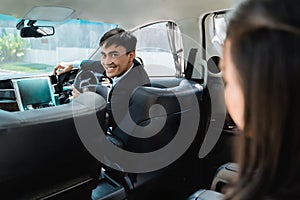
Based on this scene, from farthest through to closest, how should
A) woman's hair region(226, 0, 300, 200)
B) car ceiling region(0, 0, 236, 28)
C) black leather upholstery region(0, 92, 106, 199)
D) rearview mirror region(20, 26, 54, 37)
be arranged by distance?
rearview mirror region(20, 26, 54, 37) < car ceiling region(0, 0, 236, 28) < black leather upholstery region(0, 92, 106, 199) < woman's hair region(226, 0, 300, 200)

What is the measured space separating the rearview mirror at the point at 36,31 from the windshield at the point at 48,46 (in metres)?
0.04

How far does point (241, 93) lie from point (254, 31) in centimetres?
11

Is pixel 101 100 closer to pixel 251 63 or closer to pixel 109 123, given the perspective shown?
pixel 109 123

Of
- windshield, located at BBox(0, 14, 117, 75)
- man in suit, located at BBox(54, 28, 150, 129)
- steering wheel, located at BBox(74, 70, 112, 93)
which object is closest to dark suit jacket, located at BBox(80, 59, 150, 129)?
man in suit, located at BBox(54, 28, 150, 129)

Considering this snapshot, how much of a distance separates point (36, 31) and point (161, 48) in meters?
1.12

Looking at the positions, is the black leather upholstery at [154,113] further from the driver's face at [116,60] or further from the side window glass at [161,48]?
the side window glass at [161,48]

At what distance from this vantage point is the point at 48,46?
296cm

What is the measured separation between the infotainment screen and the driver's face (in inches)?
22.4

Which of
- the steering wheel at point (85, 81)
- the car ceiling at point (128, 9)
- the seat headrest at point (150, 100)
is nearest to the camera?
the seat headrest at point (150, 100)

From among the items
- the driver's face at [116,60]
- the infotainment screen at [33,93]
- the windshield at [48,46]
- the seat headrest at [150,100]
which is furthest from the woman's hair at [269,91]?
the windshield at [48,46]

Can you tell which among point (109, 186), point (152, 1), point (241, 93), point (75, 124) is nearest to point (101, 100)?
point (75, 124)

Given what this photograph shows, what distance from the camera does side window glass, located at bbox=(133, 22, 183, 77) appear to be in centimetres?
280

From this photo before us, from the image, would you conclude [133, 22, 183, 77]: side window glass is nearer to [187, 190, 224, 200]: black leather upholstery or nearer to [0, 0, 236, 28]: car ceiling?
[0, 0, 236, 28]: car ceiling

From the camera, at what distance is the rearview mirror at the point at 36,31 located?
2.44m
